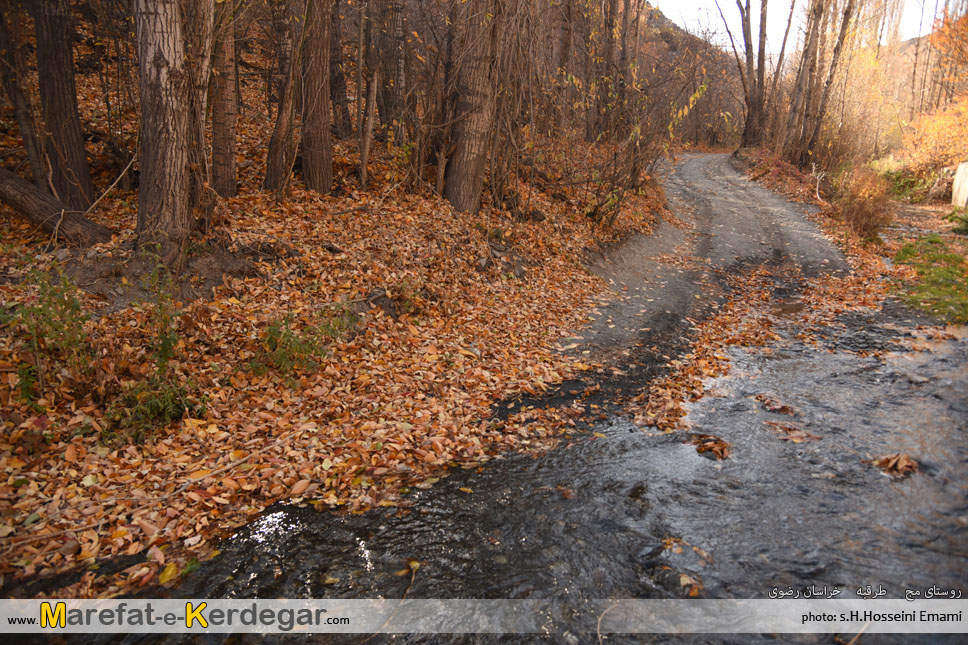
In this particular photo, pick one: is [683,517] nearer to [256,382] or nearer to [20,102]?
[256,382]

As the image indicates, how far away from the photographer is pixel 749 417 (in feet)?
18.6

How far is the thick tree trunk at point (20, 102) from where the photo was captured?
286 inches

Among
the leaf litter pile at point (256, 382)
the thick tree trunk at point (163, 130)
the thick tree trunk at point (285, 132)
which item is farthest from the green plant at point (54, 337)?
the thick tree trunk at point (285, 132)

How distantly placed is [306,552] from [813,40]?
88.7 feet

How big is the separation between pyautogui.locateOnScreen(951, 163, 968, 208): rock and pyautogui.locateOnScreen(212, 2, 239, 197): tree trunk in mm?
22391

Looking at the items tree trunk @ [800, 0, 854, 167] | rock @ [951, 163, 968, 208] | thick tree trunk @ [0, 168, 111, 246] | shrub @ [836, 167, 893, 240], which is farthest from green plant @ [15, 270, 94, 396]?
tree trunk @ [800, 0, 854, 167]

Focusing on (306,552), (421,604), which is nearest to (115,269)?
(306,552)

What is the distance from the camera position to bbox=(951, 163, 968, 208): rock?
18.6 meters

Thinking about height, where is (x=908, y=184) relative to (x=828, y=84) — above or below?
below

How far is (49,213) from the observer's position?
686cm

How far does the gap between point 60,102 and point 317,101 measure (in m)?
3.53

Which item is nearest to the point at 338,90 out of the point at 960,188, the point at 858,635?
the point at 858,635

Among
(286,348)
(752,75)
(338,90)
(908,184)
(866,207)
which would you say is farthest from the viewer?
(752,75)

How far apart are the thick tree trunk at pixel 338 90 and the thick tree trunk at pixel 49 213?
19.3ft
